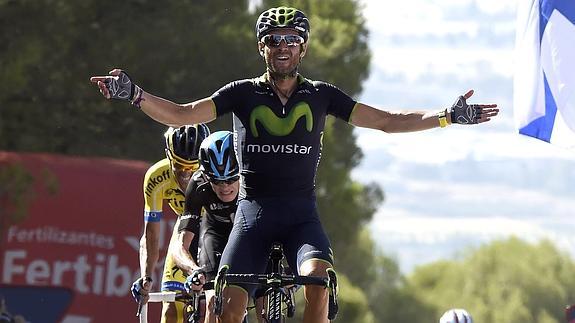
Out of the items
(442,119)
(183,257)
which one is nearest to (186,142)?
(183,257)

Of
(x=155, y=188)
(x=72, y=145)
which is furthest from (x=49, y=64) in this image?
(x=155, y=188)

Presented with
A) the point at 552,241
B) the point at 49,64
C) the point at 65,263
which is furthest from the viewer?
the point at 552,241

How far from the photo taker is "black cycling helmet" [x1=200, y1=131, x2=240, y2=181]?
38.5 ft

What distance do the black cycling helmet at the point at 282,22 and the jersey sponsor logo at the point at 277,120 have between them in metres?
0.47

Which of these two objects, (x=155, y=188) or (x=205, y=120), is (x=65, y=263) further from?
(x=205, y=120)

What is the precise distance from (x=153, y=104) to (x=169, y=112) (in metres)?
0.12

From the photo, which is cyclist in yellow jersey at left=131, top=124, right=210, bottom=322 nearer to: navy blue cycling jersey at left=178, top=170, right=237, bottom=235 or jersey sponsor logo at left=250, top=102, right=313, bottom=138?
navy blue cycling jersey at left=178, top=170, right=237, bottom=235

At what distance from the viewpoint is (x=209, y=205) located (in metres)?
12.3

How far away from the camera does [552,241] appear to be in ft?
248

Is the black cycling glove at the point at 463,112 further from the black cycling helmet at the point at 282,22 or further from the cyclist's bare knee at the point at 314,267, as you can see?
the cyclist's bare knee at the point at 314,267

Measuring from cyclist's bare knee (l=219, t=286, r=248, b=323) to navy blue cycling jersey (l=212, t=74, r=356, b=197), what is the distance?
2.32ft

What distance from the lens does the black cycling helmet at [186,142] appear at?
514 inches

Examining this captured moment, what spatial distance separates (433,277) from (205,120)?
66665 millimetres

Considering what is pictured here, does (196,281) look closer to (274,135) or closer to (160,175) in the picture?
(274,135)
